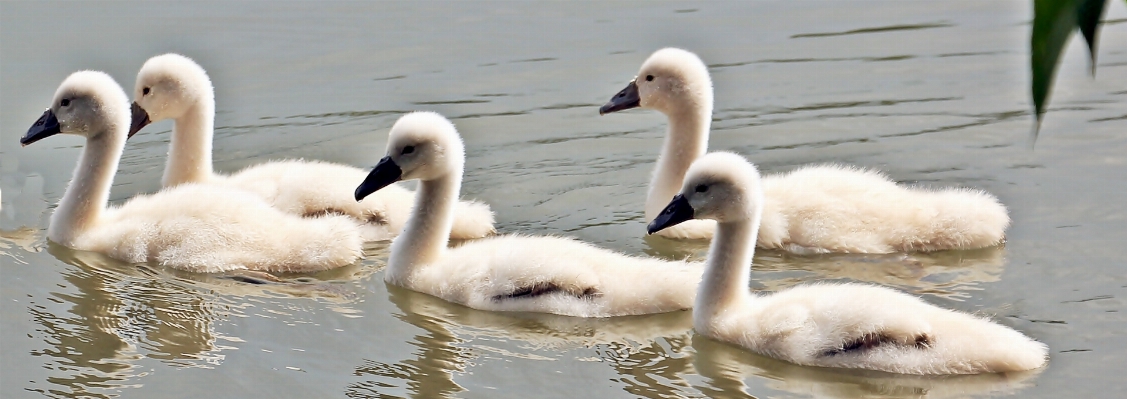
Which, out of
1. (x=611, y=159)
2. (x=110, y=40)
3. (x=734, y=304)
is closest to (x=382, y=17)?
(x=110, y=40)

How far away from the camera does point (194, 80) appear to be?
750 cm

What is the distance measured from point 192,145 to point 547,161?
2.30m

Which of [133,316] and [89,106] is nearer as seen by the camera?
[133,316]

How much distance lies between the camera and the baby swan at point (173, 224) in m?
6.41

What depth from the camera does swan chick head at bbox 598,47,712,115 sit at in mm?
7367

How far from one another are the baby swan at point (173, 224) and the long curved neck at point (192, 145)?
0.48m

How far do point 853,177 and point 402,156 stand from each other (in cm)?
238

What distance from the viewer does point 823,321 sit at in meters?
4.94

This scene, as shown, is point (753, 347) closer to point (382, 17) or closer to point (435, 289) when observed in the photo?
point (435, 289)

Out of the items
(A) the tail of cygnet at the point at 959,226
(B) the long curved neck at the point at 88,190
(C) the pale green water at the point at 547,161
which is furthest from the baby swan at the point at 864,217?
(B) the long curved neck at the point at 88,190

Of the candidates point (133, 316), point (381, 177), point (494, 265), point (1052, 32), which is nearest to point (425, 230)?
point (381, 177)

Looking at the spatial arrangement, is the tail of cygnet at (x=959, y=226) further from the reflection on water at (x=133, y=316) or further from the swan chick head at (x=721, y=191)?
the reflection on water at (x=133, y=316)

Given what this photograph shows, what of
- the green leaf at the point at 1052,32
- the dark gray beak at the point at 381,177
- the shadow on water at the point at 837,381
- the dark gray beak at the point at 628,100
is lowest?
the shadow on water at the point at 837,381

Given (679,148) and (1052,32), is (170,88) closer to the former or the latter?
(679,148)
